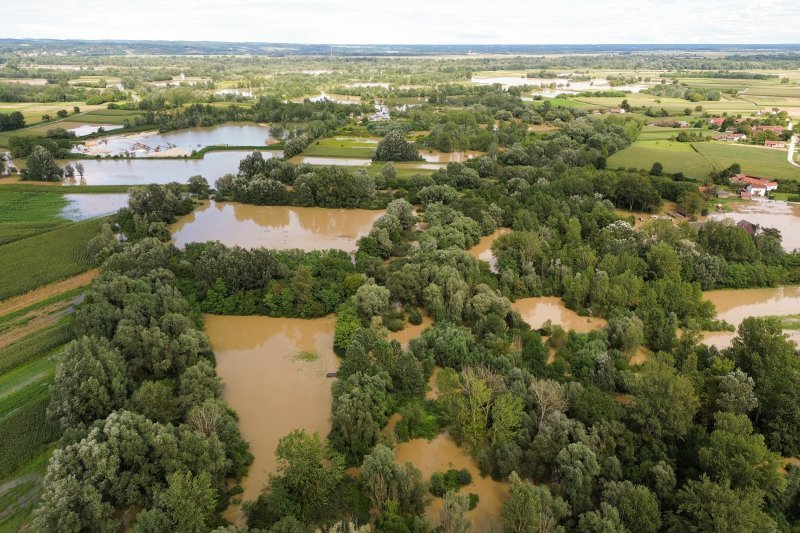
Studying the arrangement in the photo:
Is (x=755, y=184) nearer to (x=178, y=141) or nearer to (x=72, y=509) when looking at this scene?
(x=72, y=509)

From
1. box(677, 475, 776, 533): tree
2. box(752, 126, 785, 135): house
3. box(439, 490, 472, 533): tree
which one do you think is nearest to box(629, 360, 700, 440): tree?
box(677, 475, 776, 533): tree

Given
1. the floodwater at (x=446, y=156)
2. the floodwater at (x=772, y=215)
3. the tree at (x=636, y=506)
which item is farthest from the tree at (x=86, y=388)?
the floodwater at (x=446, y=156)

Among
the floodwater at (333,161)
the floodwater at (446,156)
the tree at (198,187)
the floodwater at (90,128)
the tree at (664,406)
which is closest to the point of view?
the tree at (664,406)

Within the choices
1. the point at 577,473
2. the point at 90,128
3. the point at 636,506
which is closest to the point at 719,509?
Answer: the point at 636,506

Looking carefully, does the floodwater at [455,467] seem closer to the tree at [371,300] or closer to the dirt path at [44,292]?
the tree at [371,300]

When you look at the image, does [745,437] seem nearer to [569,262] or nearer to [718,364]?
[718,364]
